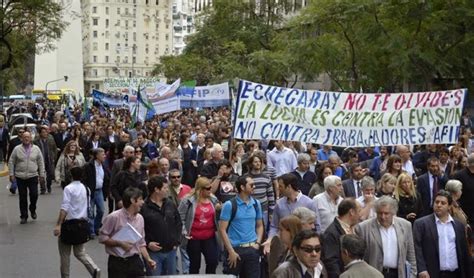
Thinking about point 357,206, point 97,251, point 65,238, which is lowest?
point 97,251

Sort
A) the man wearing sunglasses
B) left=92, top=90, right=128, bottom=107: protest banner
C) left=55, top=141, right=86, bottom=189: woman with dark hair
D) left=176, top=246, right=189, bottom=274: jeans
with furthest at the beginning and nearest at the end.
Result: left=92, top=90, right=128, bottom=107: protest banner, left=55, top=141, right=86, bottom=189: woman with dark hair, left=176, top=246, right=189, bottom=274: jeans, the man wearing sunglasses

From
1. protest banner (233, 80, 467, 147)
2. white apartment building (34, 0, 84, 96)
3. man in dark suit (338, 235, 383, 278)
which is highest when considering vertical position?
protest banner (233, 80, 467, 147)

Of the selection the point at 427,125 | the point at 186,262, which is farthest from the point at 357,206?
the point at 427,125

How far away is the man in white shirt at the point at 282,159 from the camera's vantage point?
50.3 feet

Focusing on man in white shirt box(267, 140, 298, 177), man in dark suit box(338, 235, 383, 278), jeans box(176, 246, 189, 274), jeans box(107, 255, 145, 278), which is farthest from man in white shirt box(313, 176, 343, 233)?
man in white shirt box(267, 140, 298, 177)

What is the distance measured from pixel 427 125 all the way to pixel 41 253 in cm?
577

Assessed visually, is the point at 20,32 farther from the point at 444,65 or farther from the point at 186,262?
the point at 186,262

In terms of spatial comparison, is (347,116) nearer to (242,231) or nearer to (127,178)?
(127,178)

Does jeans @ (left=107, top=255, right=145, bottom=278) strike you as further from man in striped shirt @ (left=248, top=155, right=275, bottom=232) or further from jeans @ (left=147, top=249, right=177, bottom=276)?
man in striped shirt @ (left=248, top=155, right=275, bottom=232)

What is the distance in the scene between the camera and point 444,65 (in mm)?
29344

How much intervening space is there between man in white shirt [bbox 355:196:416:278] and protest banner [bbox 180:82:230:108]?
74.1 feet

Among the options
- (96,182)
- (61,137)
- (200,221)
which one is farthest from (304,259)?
(61,137)

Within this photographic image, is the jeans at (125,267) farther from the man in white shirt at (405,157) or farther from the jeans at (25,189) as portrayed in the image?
the jeans at (25,189)

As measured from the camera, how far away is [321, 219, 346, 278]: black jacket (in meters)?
7.78
